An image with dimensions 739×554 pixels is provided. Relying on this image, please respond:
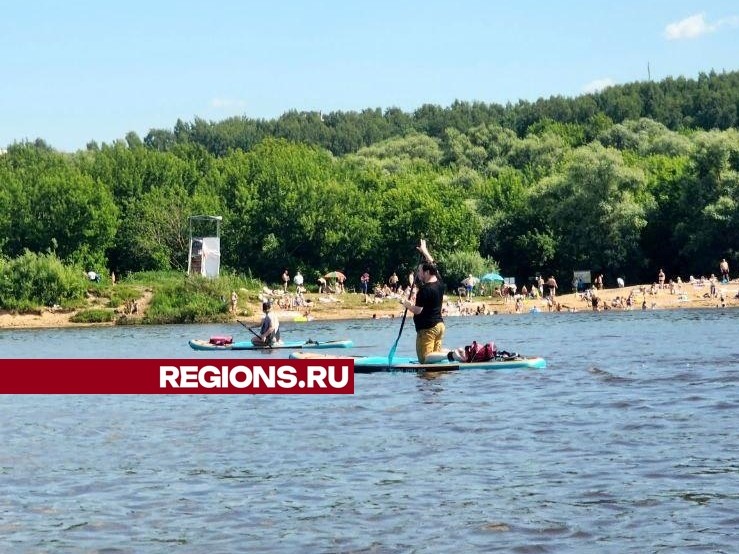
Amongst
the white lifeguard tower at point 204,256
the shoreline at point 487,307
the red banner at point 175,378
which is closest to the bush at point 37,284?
the shoreline at point 487,307

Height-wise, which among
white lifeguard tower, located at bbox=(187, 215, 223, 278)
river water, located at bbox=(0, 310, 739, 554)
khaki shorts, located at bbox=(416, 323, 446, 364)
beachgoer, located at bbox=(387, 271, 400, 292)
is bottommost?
river water, located at bbox=(0, 310, 739, 554)

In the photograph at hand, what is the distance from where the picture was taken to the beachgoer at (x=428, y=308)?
2764 centimetres

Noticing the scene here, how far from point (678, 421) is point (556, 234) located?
242ft

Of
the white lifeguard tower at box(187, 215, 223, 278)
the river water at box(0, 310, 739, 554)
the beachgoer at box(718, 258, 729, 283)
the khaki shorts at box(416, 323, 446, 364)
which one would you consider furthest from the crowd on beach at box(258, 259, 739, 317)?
the river water at box(0, 310, 739, 554)

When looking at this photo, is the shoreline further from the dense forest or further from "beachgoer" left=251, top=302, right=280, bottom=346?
"beachgoer" left=251, top=302, right=280, bottom=346

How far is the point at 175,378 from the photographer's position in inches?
1077

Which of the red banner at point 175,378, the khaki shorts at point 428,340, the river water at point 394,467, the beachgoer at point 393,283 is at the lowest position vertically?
the river water at point 394,467

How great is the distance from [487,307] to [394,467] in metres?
61.2

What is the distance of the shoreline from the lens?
7519cm

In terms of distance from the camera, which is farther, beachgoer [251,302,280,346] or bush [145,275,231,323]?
bush [145,275,231,323]

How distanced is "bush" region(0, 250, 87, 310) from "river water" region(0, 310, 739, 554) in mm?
50530

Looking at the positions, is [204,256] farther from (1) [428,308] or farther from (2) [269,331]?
(1) [428,308]

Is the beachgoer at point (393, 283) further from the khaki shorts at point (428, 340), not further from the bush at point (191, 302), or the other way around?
the khaki shorts at point (428, 340)

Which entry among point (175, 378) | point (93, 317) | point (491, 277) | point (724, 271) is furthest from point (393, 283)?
point (175, 378)
